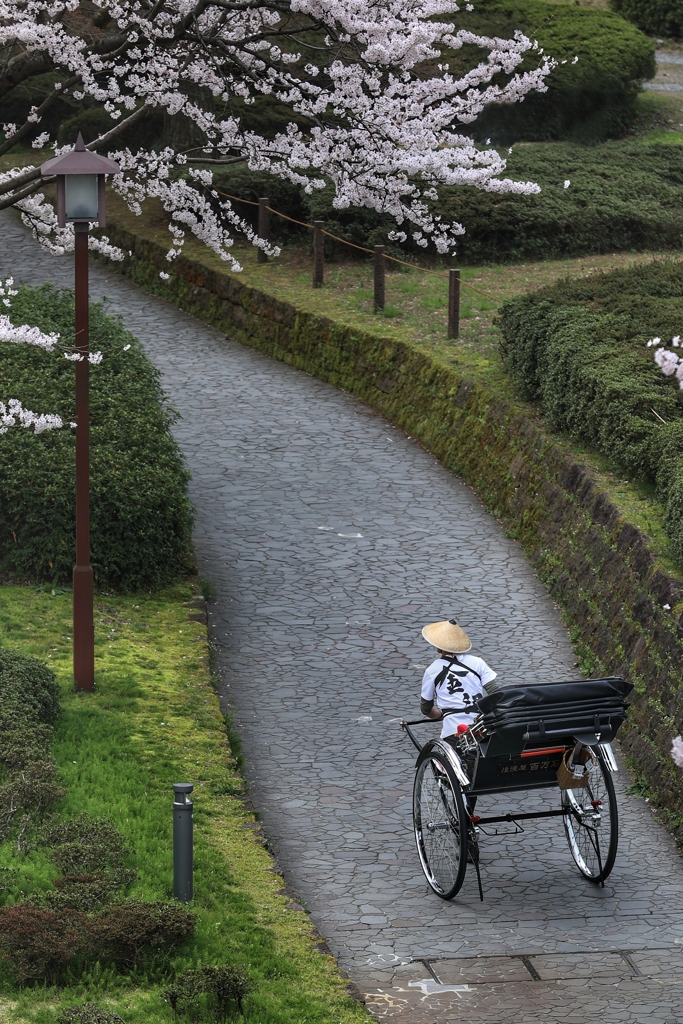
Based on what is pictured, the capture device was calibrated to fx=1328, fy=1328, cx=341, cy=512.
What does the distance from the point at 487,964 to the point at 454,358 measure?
1161 cm

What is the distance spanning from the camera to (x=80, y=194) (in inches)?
388

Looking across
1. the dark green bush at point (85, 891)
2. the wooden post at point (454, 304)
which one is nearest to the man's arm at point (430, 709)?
the dark green bush at point (85, 891)

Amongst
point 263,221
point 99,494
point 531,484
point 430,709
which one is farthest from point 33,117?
point 263,221

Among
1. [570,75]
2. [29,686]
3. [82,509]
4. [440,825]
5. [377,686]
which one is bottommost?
[377,686]

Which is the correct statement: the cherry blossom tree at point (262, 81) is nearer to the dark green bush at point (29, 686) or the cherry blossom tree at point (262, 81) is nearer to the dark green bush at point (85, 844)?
the dark green bush at point (29, 686)

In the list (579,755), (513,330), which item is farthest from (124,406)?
(579,755)

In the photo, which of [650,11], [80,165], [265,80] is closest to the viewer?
[80,165]

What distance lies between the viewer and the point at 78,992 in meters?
6.64

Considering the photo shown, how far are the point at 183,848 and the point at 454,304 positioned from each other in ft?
41.1

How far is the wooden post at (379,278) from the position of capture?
2014 cm

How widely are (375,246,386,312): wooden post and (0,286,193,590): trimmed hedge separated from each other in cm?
687

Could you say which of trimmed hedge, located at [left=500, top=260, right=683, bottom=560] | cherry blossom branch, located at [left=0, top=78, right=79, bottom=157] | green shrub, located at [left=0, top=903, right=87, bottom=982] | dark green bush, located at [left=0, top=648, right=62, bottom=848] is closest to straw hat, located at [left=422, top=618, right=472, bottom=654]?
dark green bush, located at [left=0, top=648, right=62, bottom=848]

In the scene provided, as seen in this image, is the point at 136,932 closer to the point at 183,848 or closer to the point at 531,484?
the point at 183,848

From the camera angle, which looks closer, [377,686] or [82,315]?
[82,315]
